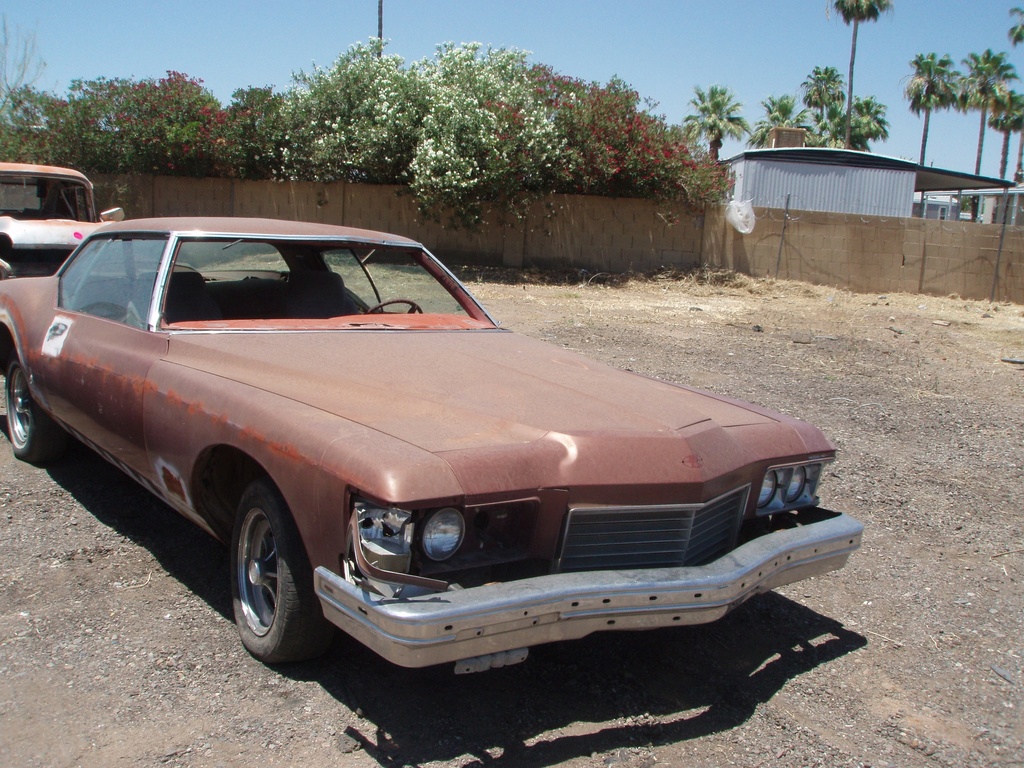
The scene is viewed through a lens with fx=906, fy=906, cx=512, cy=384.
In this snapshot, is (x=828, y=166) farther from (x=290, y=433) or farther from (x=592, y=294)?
(x=290, y=433)

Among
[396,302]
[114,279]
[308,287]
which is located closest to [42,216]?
[114,279]

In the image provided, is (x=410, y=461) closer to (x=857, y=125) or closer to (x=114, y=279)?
(x=114, y=279)

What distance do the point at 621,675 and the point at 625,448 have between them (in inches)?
36.9

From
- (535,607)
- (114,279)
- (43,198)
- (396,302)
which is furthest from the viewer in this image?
(43,198)

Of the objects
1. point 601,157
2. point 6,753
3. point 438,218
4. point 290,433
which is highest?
point 601,157

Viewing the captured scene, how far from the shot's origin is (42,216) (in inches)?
440

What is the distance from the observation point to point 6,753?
260cm

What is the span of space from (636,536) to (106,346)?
2587 millimetres

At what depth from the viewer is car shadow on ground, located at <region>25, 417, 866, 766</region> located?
2770 millimetres

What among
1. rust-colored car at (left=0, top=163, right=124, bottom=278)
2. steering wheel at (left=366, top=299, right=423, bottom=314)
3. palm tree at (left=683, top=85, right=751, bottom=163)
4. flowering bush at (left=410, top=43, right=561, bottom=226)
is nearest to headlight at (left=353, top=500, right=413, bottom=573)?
steering wheel at (left=366, top=299, right=423, bottom=314)

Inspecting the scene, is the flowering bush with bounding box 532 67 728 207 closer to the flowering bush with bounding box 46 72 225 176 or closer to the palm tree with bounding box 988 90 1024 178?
the flowering bush with bounding box 46 72 225 176

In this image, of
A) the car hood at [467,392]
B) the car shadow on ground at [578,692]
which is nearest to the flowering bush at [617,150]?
the car hood at [467,392]

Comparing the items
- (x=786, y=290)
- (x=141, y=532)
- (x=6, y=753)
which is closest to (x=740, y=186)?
(x=786, y=290)

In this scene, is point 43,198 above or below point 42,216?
above
